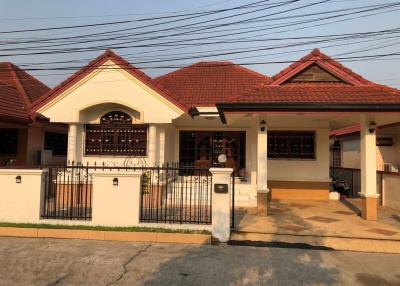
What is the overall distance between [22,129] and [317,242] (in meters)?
11.5

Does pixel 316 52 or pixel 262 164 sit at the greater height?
pixel 316 52

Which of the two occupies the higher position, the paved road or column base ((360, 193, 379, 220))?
column base ((360, 193, 379, 220))

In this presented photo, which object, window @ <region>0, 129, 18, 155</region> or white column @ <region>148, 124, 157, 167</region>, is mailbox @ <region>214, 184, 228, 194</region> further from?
window @ <region>0, 129, 18, 155</region>

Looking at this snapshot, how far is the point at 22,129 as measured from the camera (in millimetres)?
14070

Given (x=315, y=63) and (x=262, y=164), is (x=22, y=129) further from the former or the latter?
(x=315, y=63)

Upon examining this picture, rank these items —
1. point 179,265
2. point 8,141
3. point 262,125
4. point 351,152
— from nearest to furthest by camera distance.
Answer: point 179,265, point 262,125, point 8,141, point 351,152

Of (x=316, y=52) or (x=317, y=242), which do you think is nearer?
(x=317, y=242)

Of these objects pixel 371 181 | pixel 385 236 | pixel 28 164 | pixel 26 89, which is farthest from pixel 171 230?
pixel 26 89

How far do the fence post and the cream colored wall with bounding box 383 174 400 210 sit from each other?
6.68m

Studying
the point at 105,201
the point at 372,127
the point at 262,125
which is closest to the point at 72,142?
the point at 105,201

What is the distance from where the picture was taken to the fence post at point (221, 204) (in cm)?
770

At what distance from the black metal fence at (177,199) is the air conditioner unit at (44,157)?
5627mm

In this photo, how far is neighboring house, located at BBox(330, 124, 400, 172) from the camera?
14.0m

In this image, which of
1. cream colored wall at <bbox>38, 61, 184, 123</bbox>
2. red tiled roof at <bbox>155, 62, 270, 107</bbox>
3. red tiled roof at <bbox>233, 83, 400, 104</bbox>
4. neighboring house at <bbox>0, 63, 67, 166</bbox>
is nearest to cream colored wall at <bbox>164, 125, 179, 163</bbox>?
cream colored wall at <bbox>38, 61, 184, 123</bbox>
